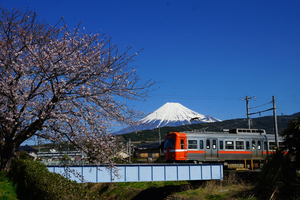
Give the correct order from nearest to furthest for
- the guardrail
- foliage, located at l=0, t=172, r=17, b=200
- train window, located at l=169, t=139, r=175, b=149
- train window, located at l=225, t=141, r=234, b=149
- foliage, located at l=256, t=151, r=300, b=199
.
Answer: foliage, located at l=0, t=172, r=17, b=200, foliage, located at l=256, t=151, r=300, b=199, train window, located at l=169, t=139, r=175, b=149, the guardrail, train window, located at l=225, t=141, r=234, b=149

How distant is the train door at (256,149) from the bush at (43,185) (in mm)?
22488

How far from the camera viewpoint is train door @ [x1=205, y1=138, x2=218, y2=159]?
28672 mm

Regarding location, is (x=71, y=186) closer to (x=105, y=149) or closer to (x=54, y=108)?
(x=105, y=149)

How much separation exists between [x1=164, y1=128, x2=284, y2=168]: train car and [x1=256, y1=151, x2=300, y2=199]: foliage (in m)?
9.62

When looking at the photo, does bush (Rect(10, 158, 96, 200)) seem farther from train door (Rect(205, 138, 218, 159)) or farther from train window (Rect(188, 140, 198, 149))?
train door (Rect(205, 138, 218, 159))

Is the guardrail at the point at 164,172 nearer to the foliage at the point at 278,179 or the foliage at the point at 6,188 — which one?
the foliage at the point at 278,179

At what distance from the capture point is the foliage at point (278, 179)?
17.4 m

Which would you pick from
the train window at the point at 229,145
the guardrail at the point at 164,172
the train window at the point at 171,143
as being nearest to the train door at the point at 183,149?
the train window at the point at 171,143

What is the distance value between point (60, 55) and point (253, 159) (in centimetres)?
2500

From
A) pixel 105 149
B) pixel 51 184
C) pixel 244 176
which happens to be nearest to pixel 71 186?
pixel 51 184

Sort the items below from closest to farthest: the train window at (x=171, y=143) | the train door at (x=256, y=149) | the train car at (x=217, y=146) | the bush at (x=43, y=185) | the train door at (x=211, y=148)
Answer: the bush at (x=43, y=185), the train window at (x=171, y=143), the train car at (x=217, y=146), the train door at (x=211, y=148), the train door at (x=256, y=149)

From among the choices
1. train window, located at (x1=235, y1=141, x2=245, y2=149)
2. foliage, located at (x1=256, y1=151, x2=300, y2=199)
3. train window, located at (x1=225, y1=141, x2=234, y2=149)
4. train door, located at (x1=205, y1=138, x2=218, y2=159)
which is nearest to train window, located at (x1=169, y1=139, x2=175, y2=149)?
train door, located at (x1=205, y1=138, x2=218, y2=159)

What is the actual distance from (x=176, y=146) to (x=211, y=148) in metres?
3.82

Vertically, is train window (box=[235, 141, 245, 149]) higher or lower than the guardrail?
higher
